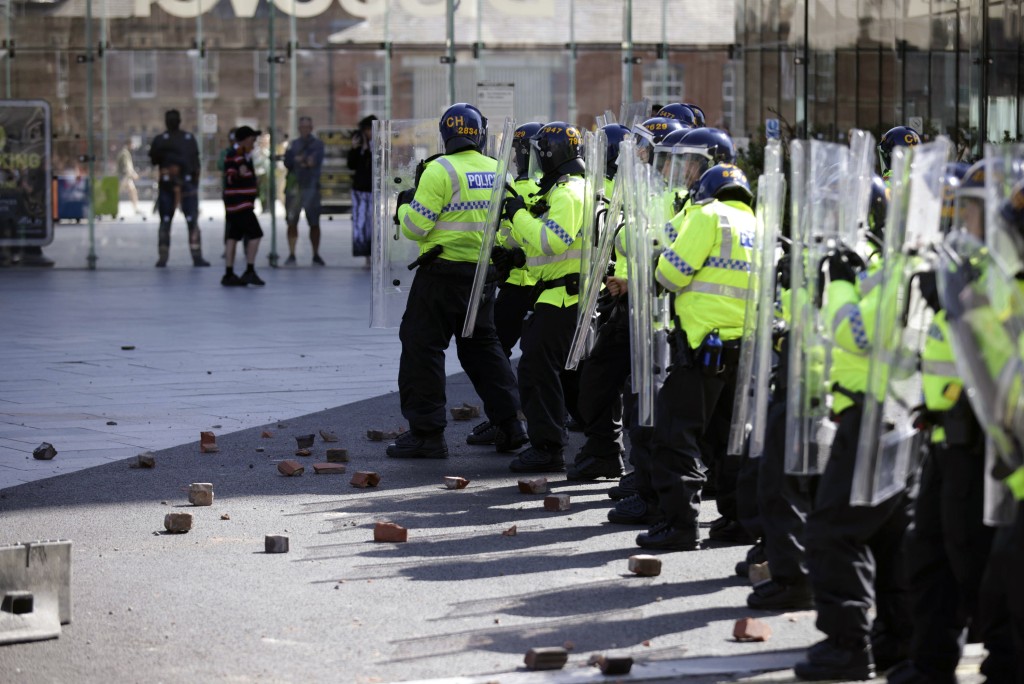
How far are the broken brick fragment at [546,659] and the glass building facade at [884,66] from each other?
11.3 m

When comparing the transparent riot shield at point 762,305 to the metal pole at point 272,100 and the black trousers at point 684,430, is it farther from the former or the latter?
the metal pole at point 272,100

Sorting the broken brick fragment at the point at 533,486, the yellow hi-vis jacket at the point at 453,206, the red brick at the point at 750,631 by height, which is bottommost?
the red brick at the point at 750,631

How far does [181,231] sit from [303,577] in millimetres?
17243

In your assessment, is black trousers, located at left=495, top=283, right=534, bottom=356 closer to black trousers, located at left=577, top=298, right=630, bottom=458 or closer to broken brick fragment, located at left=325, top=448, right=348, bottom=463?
broken brick fragment, located at left=325, top=448, right=348, bottom=463

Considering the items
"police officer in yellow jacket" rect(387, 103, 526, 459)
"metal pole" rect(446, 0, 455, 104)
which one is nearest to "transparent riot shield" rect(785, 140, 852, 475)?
"police officer in yellow jacket" rect(387, 103, 526, 459)

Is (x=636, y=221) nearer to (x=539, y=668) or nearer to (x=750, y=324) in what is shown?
(x=750, y=324)

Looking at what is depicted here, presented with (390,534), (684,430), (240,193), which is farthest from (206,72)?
(684,430)

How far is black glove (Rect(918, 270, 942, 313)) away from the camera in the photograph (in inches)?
187

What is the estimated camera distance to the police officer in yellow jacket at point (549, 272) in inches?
340

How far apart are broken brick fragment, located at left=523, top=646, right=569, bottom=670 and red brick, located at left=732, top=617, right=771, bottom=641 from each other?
2.25 ft

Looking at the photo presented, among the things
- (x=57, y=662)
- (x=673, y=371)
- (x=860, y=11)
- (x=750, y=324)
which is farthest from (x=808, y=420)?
(x=860, y=11)

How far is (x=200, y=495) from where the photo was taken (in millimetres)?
8133

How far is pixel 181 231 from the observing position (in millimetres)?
23391

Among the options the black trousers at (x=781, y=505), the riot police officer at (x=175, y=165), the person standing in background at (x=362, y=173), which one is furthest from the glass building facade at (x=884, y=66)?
the black trousers at (x=781, y=505)
